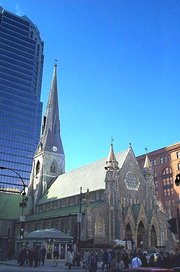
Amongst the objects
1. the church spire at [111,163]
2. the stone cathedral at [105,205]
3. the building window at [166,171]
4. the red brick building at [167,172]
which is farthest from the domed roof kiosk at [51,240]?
the building window at [166,171]

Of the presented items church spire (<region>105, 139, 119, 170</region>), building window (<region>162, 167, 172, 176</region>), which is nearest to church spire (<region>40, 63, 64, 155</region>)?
church spire (<region>105, 139, 119, 170</region>)

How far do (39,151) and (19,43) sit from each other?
97256 millimetres

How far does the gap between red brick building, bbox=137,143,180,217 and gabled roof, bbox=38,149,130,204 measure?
26.3m

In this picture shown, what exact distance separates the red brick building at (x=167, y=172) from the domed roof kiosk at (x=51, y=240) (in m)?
39.6

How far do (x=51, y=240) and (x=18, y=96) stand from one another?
384 feet

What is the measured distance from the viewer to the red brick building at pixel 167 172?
8144 cm

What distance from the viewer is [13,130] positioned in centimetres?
14325

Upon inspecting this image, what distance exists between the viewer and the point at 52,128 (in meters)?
80.9

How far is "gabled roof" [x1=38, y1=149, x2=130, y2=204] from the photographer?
2317 inches

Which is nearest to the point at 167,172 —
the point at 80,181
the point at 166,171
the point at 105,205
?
the point at 166,171

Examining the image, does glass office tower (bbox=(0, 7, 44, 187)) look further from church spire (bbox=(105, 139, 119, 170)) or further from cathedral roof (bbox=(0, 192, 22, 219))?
church spire (bbox=(105, 139, 119, 170))

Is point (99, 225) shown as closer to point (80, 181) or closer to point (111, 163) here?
point (111, 163)

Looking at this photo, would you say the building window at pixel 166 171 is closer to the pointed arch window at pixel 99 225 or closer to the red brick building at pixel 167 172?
the red brick building at pixel 167 172

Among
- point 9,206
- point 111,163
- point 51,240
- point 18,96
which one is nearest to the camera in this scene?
point 51,240
